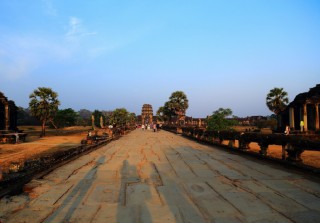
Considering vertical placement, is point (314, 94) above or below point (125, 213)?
above

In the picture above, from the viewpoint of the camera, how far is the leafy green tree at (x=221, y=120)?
30.7 metres

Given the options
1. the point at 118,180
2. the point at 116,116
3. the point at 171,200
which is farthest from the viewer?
the point at 116,116

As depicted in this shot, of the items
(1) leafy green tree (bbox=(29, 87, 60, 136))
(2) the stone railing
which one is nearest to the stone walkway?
(2) the stone railing

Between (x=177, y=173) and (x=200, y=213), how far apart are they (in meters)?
3.15

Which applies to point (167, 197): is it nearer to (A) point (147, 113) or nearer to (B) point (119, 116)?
(B) point (119, 116)

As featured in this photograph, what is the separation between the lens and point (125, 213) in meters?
4.00

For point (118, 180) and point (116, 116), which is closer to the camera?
point (118, 180)

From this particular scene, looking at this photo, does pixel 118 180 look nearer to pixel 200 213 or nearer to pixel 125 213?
pixel 125 213

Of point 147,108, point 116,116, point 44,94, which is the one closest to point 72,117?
point 116,116

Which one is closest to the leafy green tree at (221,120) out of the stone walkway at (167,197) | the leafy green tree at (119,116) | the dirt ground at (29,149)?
the dirt ground at (29,149)

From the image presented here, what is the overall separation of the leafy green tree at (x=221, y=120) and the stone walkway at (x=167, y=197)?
77.6 feet

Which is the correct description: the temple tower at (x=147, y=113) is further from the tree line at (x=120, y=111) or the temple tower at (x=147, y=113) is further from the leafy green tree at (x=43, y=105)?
the leafy green tree at (x=43, y=105)

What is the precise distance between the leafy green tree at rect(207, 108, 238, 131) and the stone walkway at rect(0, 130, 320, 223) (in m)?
23.7

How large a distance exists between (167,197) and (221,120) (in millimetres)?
27183
